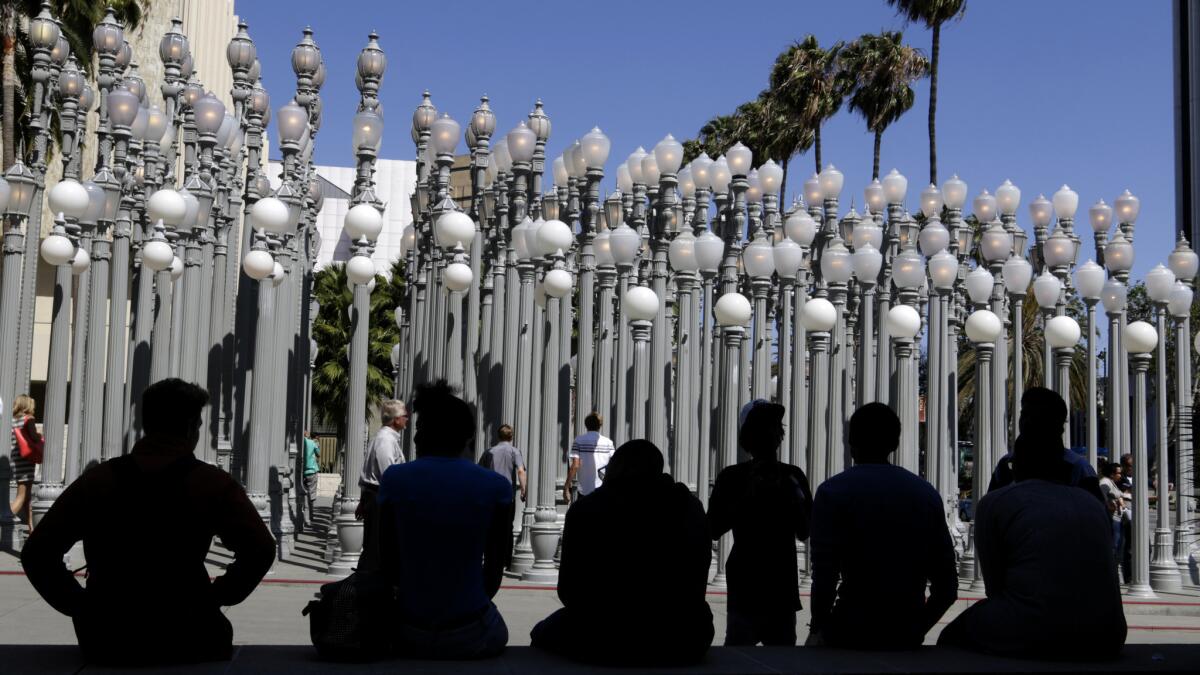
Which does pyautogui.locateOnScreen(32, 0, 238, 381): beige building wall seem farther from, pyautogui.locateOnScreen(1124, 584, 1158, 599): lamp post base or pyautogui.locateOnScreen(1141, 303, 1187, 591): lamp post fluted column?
pyautogui.locateOnScreen(1124, 584, 1158, 599): lamp post base

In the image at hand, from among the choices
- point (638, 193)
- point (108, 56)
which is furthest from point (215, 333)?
point (638, 193)

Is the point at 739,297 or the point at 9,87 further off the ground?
the point at 9,87

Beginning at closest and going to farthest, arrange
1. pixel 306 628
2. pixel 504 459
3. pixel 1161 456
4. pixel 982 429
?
pixel 306 628
pixel 504 459
pixel 982 429
pixel 1161 456

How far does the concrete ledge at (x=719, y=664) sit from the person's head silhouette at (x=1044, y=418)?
907 millimetres

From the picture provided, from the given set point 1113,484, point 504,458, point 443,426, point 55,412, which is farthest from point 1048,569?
point 55,412

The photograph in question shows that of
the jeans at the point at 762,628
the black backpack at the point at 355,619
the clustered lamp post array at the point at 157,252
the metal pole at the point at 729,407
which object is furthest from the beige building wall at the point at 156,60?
the black backpack at the point at 355,619

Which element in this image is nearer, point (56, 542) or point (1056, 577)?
point (56, 542)

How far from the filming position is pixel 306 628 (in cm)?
1059

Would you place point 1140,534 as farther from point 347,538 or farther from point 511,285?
point 347,538

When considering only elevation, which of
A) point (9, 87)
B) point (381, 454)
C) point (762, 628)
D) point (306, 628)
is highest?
point (9, 87)

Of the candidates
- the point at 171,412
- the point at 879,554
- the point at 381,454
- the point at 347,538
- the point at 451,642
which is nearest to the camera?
the point at 171,412

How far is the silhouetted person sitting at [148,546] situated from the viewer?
15.7 ft

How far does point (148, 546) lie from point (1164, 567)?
15.5 meters

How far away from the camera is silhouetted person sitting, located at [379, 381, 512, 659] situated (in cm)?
530
